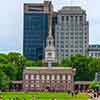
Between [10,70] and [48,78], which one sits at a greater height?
[10,70]

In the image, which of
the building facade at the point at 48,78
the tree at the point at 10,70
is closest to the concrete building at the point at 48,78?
the building facade at the point at 48,78

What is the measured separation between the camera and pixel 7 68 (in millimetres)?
156375

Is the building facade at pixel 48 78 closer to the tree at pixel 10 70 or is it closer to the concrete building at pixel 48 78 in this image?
the concrete building at pixel 48 78

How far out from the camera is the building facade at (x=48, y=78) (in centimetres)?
15362

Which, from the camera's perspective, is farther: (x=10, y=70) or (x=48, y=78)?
(x=10, y=70)

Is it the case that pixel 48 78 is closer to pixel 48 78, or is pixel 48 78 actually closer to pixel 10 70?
pixel 48 78

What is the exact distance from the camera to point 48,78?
506 ft

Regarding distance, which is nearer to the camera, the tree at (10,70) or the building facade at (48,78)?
the building facade at (48,78)

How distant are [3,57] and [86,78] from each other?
879 inches

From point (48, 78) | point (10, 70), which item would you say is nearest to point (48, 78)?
point (48, 78)

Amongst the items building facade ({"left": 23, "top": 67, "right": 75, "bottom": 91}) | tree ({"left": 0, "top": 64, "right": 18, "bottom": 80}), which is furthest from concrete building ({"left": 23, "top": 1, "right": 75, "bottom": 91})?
tree ({"left": 0, "top": 64, "right": 18, "bottom": 80})

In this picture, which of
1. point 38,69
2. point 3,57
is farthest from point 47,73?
point 3,57

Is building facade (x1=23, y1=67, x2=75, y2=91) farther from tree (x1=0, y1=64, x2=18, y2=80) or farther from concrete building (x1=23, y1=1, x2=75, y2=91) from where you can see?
tree (x1=0, y1=64, x2=18, y2=80)

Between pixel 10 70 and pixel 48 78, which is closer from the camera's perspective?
pixel 48 78
